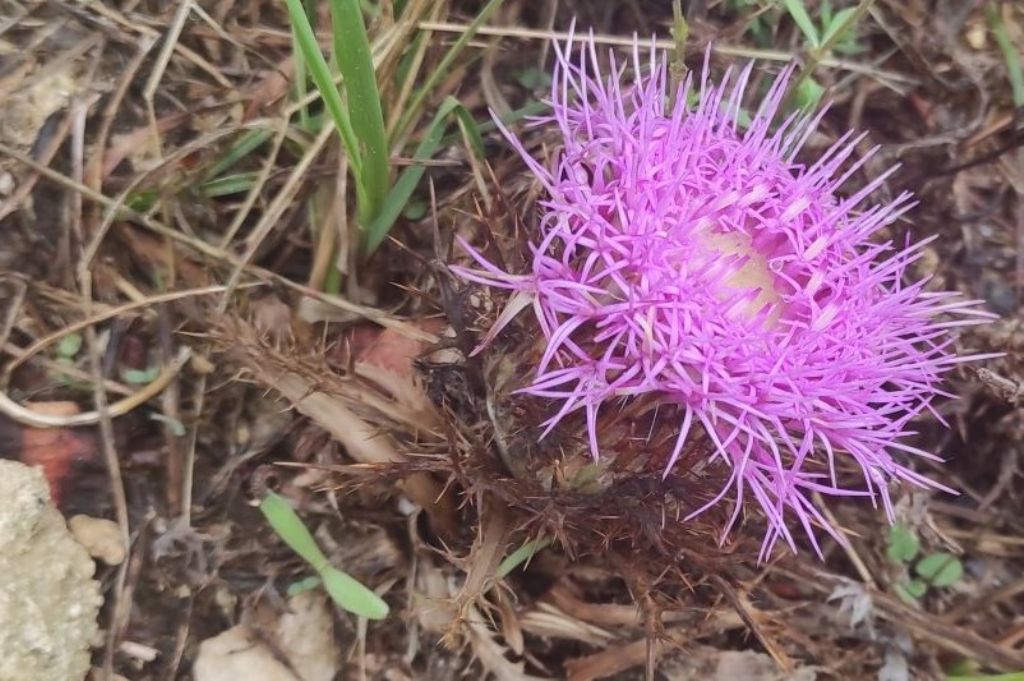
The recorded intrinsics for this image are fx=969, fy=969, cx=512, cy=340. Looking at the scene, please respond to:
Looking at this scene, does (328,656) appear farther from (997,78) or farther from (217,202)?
(997,78)

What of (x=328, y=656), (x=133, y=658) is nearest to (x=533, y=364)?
(x=328, y=656)

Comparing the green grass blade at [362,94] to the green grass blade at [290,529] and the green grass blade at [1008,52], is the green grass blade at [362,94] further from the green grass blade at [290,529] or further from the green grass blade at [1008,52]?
the green grass blade at [1008,52]

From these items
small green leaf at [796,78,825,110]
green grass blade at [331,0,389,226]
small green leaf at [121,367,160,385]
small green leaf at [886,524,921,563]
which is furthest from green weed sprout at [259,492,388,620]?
small green leaf at [796,78,825,110]

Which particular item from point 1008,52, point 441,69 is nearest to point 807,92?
point 1008,52

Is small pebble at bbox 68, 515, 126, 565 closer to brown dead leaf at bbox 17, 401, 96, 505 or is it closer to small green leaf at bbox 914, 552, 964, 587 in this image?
brown dead leaf at bbox 17, 401, 96, 505

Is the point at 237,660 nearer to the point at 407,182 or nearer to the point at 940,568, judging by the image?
the point at 407,182

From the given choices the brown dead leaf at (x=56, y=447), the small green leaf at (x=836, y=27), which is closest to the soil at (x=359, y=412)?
the brown dead leaf at (x=56, y=447)
